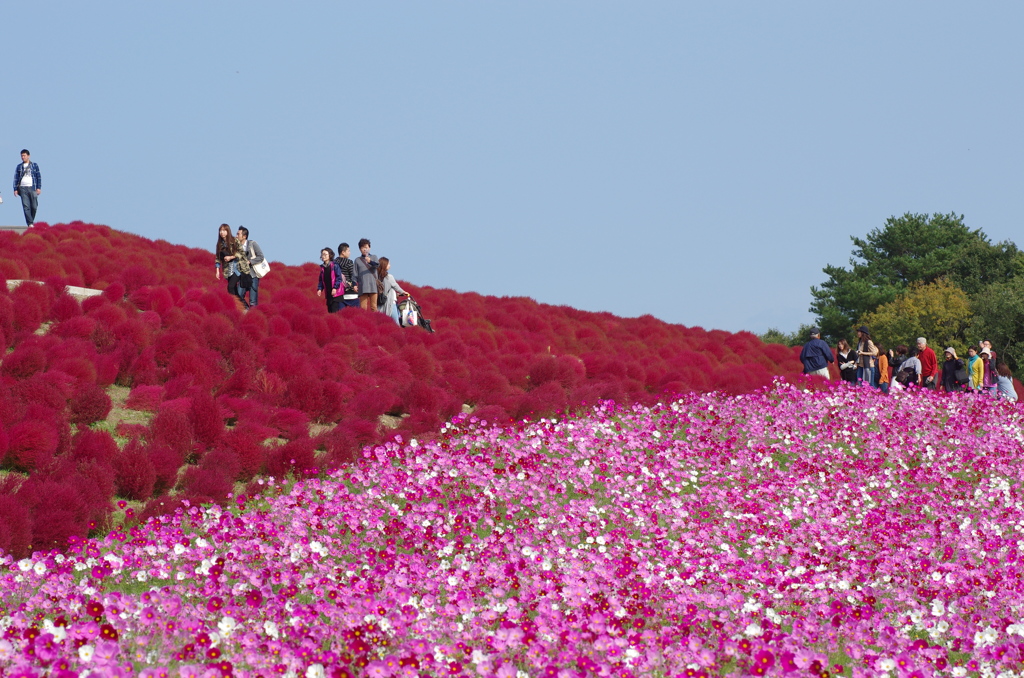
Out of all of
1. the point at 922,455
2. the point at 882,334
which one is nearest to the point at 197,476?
the point at 922,455

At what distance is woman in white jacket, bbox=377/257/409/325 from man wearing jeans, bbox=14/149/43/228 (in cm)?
1061

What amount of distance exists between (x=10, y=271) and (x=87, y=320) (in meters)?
3.48

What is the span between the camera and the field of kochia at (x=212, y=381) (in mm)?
9461

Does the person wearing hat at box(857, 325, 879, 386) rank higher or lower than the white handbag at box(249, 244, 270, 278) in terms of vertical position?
lower

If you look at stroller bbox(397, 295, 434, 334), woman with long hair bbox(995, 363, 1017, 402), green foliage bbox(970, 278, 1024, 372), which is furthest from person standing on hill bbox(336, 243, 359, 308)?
green foliage bbox(970, 278, 1024, 372)

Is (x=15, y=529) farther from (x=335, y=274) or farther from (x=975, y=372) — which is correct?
(x=975, y=372)

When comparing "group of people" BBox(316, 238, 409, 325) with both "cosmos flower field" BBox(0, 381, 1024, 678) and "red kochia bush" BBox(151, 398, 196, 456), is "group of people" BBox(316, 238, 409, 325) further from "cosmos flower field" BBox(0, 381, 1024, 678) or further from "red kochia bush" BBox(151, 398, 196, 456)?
"red kochia bush" BBox(151, 398, 196, 456)

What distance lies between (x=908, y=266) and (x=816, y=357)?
45519mm

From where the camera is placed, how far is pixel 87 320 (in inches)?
510

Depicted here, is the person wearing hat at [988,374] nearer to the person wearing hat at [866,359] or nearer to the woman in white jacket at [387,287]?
the person wearing hat at [866,359]

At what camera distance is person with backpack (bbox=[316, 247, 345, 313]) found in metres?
17.1

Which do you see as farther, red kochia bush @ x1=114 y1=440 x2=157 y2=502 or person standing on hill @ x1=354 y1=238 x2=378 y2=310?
person standing on hill @ x1=354 y1=238 x2=378 y2=310

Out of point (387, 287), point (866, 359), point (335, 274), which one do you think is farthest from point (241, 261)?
point (866, 359)

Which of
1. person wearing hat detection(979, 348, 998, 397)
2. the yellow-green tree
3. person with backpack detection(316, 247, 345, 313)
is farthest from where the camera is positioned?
the yellow-green tree
